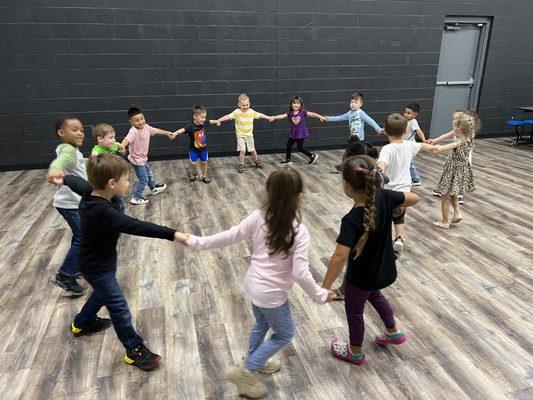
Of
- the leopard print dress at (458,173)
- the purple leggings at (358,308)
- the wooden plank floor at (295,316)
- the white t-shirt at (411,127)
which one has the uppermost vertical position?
the white t-shirt at (411,127)

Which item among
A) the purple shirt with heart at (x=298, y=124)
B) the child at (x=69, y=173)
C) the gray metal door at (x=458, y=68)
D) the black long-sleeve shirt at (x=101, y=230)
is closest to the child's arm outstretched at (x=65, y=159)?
the child at (x=69, y=173)

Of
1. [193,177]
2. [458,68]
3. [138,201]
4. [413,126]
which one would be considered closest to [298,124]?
[413,126]

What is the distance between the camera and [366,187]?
173cm

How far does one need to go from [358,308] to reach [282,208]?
2.76ft

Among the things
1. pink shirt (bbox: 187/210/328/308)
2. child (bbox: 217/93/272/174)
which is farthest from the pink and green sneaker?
child (bbox: 217/93/272/174)

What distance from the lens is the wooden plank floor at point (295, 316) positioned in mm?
2076

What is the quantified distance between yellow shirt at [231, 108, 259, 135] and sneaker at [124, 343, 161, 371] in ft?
14.6

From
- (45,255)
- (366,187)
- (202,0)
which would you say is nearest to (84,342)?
(45,255)

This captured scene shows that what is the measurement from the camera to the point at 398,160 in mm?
3033

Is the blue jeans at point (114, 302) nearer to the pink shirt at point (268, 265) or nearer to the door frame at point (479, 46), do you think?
the pink shirt at point (268, 265)

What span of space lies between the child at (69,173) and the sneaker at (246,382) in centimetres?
136

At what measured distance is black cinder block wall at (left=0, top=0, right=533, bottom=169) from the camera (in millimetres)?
5766

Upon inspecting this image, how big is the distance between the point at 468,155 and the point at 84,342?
3.80m

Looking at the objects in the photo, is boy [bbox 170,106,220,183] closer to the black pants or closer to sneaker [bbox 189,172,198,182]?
sneaker [bbox 189,172,198,182]
